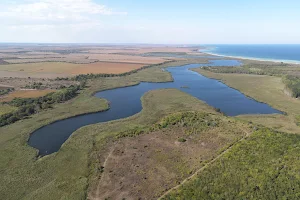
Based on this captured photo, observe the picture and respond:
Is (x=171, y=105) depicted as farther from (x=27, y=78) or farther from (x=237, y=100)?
(x=27, y=78)

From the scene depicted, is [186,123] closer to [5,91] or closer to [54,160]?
[54,160]

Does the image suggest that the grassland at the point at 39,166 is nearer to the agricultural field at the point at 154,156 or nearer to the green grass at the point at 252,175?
the agricultural field at the point at 154,156

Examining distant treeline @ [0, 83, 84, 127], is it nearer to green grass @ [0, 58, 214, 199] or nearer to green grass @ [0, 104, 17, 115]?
green grass @ [0, 104, 17, 115]

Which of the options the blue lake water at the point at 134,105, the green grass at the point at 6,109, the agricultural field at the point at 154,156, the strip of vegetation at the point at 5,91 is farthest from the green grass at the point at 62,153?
the strip of vegetation at the point at 5,91

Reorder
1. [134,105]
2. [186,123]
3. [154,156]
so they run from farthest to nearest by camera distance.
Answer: [134,105]
[186,123]
[154,156]

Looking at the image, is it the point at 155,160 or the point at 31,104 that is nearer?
the point at 155,160

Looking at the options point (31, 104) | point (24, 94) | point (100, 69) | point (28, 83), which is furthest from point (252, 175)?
point (100, 69)
